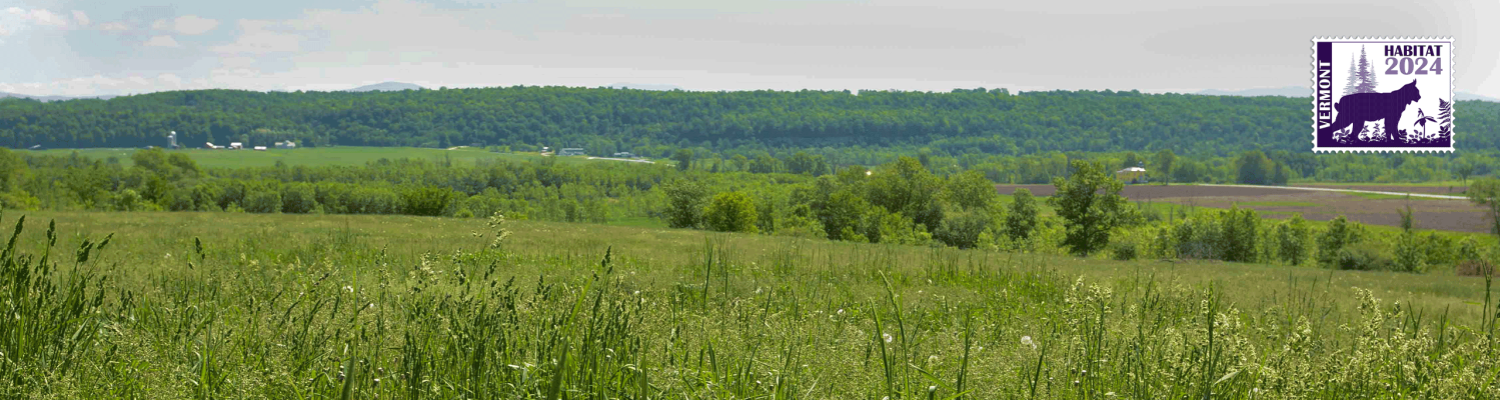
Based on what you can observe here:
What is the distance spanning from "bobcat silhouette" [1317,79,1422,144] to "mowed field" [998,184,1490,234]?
55116mm

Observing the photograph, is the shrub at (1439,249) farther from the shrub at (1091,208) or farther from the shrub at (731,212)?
the shrub at (731,212)

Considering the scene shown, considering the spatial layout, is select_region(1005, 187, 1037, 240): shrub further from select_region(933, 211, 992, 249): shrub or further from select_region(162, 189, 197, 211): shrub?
select_region(162, 189, 197, 211): shrub

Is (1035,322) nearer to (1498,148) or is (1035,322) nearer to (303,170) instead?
(303,170)

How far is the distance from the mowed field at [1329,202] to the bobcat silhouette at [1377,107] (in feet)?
181

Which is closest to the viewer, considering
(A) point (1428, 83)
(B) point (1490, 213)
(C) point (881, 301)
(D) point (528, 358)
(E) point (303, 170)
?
(D) point (528, 358)

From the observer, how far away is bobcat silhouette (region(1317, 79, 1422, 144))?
4184 centimetres

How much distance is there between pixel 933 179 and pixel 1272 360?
89.0m

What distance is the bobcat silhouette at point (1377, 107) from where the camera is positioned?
137 feet

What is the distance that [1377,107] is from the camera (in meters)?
43.3

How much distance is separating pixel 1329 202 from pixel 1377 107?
125186mm

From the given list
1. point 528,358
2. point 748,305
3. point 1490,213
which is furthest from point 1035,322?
point 1490,213

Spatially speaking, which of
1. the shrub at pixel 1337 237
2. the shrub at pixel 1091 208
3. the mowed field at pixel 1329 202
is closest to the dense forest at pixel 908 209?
the shrub at pixel 1091 208

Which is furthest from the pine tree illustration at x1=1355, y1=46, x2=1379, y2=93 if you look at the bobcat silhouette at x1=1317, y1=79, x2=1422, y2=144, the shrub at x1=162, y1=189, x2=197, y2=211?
the shrub at x1=162, y1=189, x2=197, y2=211

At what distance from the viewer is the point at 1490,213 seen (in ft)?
325
